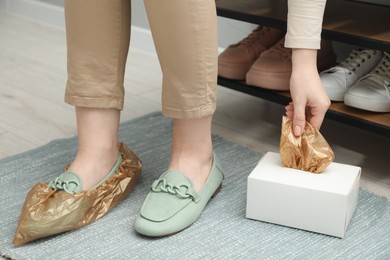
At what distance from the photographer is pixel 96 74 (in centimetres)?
107

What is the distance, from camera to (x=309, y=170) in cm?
108

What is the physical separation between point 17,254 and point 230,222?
0.33 m

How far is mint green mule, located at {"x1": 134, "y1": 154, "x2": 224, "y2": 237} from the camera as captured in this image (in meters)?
1.02

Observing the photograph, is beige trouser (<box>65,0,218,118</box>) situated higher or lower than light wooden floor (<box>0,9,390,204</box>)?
higher

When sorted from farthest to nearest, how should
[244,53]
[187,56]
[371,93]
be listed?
[244,53] < [371,93] < [187,56]

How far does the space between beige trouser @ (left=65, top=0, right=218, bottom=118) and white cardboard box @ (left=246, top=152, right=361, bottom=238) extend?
0.15 m

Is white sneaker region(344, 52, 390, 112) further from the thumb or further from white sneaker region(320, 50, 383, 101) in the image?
the thumb

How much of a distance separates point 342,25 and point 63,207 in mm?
630

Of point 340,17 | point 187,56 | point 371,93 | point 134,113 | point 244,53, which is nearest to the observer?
point 187,56

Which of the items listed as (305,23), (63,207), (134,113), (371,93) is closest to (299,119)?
(305,23)

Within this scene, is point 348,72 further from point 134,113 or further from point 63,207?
point 63,207

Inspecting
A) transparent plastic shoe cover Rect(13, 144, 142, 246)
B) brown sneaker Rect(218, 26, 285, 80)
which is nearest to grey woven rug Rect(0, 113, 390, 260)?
transparent plastic shoe cover Rect(13, 144, 142, 246)

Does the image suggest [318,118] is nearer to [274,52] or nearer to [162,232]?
[162,232]

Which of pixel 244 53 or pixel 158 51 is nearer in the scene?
pixel 158 51
